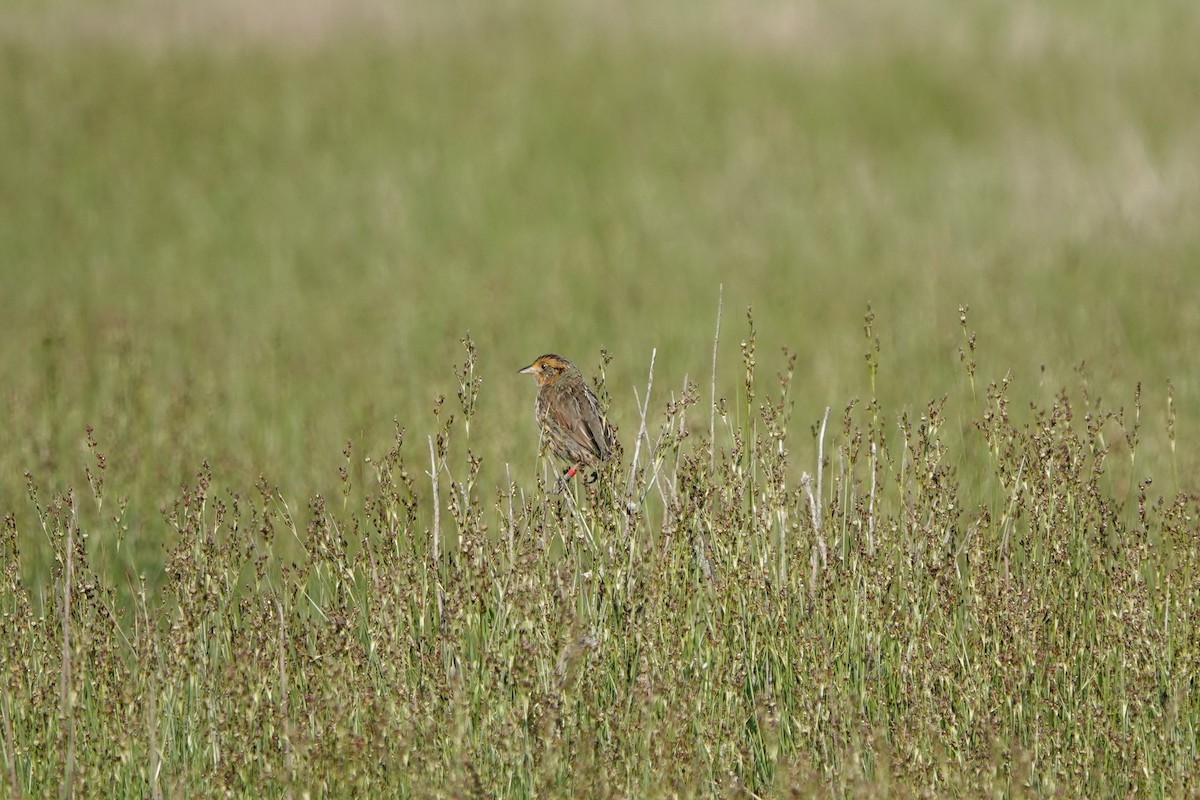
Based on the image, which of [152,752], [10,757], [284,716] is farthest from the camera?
[284,716]

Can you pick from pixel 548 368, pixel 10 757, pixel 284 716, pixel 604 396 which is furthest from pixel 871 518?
pixel 548 368

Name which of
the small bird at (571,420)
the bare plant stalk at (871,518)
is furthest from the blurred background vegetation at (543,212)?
the bare plant stalk at (871,518)

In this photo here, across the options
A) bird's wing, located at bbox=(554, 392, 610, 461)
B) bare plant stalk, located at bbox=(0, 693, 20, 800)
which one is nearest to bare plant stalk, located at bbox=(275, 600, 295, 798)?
bare plant stalk, located at bbox=(0, 693, 20, 800)

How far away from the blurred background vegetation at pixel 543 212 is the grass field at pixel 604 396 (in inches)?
2.2

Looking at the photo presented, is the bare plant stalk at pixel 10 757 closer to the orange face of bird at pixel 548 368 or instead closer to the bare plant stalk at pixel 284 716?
the bare plant stalk at pixel 284 716

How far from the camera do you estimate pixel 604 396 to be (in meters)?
4.92

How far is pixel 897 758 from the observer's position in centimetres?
417

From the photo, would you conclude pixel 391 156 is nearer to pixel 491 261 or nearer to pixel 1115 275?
pixel 491 261

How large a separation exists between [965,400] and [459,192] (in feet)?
21.6

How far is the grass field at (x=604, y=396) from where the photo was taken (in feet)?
14.5

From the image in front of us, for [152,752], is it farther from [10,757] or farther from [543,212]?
[543,212]

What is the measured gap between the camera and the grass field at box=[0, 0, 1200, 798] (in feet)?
14.5

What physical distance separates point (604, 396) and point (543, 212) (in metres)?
9.61

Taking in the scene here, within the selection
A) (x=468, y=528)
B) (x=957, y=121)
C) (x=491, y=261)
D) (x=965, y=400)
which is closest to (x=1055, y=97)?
(x=957, y=121)
